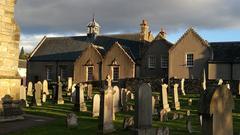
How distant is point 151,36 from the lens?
58125mm

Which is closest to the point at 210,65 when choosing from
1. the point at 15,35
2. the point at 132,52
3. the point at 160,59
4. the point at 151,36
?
the point at 160,59

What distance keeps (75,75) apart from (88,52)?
13.0 ft

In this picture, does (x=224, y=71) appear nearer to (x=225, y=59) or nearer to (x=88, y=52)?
(x=225, y=59)

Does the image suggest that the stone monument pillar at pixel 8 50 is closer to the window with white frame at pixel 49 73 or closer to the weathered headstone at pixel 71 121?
the weathered headstone at pixel 71 121

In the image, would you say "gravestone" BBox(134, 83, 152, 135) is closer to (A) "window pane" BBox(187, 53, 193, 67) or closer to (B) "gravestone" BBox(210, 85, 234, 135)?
(B) "gravestone" BBox(210, 85, 234, 135)

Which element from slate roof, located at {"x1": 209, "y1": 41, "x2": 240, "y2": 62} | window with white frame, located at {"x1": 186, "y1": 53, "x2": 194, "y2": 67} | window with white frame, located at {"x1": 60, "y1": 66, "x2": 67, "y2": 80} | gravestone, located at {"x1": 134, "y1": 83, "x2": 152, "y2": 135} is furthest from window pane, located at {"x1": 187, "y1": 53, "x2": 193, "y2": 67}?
gravestone, located at {"x1": 134, "y1": 83, "x2": 152, "y2": 135}

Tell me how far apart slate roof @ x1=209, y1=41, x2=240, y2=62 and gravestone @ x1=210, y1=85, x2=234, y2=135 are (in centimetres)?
3589

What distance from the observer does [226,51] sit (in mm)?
43656

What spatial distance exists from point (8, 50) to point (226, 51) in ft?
102

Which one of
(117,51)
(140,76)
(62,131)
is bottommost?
(62,131)

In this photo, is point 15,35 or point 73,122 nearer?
point 73,122

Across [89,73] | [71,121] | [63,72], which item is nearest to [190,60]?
[89,73]

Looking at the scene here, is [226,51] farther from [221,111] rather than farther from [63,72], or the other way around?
[221,111]

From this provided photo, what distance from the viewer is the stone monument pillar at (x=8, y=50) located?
59.6 feet
